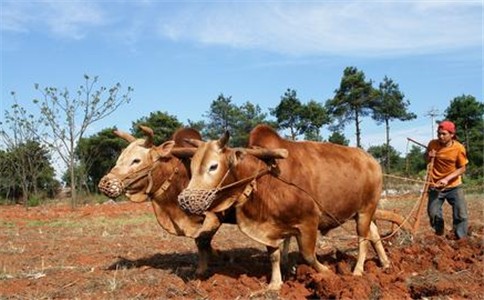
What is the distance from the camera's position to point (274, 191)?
20.5 feet

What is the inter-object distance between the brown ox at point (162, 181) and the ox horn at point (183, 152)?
13 mm

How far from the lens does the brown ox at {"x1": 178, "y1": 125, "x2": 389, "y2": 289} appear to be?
20.0 ft

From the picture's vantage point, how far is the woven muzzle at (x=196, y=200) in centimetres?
571

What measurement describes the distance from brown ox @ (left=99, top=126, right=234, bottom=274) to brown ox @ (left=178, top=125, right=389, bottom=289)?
2.65ft

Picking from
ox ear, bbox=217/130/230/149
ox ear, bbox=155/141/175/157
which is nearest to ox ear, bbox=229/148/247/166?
ox ear, bbox=217/130/230/149

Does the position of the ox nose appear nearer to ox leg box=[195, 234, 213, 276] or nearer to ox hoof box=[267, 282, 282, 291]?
ox leg box=[195, 234, 213, 276]

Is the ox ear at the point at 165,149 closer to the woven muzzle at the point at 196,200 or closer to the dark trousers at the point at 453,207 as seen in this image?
the woven muzzle at the point at 196,200

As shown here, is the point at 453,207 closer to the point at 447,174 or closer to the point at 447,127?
the point at 447,174

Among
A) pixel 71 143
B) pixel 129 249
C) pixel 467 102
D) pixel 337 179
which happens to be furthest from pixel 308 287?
pixel 467 102

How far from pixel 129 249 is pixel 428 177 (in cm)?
520

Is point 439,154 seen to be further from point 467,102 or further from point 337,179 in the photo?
point 467,102

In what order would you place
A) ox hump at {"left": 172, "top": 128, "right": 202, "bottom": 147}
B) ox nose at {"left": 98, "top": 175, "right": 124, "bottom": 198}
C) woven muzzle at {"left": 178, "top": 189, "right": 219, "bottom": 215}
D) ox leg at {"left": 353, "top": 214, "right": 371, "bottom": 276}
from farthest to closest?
ox hump at {"left": 172, "top": 128, "right": 202, "bottom": 147} < ox leg at {"left": 353, "top": 214, "right": 371, "bottom": 276} < ox nose at {"left": 98, "top": 175, "right": 124, "bottom": 198} < woven muzzle at {"left": 178, "top": 189, "right": 219, "bottom": 215}

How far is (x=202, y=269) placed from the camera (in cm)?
721

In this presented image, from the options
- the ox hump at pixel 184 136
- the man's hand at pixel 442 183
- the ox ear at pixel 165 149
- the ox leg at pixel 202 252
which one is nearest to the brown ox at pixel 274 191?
the ox ear at pixel 165 149
